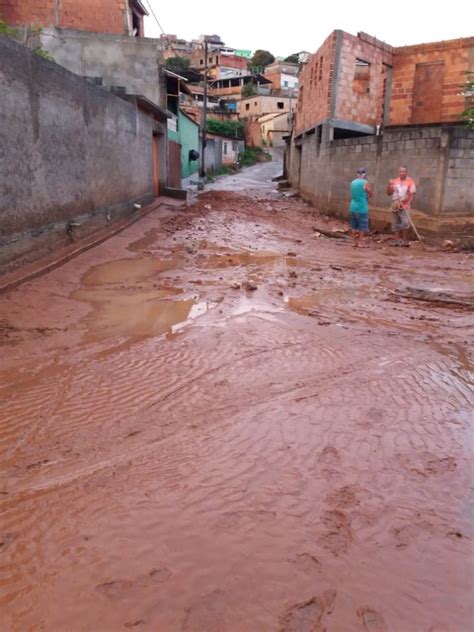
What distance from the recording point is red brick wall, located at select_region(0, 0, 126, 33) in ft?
57.1

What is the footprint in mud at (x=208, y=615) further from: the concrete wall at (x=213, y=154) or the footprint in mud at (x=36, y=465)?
the concrete wall at (x=213, y=154)

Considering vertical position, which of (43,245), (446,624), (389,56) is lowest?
(446,624)

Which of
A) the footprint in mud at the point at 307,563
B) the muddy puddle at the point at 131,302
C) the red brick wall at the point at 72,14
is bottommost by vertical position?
the footprint in mud at the point at 307,563

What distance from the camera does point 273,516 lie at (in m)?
2.33

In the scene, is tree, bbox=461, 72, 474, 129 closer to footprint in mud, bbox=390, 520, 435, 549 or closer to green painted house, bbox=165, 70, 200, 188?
green painted house, bbox=165, 70, 200, 188

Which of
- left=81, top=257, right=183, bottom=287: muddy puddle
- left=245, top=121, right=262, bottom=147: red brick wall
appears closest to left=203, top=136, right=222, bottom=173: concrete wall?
left=245, top=121, right=262, bottom=147: red brick wall

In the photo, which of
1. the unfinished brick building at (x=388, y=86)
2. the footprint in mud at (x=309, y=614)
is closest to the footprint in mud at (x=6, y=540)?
the footprint in mud at (x=309, y=614)

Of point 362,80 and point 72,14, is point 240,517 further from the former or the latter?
point 72,14

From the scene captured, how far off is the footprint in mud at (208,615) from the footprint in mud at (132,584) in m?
Result: 0.19

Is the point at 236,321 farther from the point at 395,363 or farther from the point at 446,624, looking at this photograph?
the point at 446,624

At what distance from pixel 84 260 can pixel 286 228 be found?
20.5ft

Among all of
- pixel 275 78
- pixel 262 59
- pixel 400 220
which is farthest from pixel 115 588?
pixel 262 59

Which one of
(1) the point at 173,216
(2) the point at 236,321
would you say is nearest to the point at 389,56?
(1) the point at 173,216

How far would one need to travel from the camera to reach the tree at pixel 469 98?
555 inches
